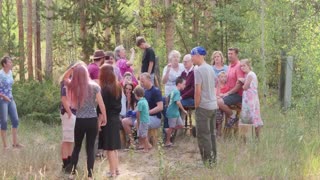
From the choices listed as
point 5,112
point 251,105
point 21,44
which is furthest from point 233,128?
point 21,44

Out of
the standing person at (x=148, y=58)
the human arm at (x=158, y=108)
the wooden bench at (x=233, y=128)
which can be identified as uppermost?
the standing person at (x=148, y=58)

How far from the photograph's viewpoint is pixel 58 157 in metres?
7.56

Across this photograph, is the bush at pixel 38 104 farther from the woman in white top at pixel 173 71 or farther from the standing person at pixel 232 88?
the standing person at pixel 232 88

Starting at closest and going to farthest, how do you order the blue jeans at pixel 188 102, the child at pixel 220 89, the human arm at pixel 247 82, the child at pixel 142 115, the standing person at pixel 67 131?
1. the standing person at pixel 67 131
2. the child at pixel 142 115
3. the human arm at pixel 247 82
4. the blue jeans at pixel 188 102
5. the child at pixel 220 89

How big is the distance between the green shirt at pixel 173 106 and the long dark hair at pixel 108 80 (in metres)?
2.11

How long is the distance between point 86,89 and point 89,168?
1142 millimetres

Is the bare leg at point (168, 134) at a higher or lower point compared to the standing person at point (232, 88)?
lower

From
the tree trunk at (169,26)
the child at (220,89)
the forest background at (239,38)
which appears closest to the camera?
the child at (220,89)

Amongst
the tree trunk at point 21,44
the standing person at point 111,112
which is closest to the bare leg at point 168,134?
the standing person at point 111,112

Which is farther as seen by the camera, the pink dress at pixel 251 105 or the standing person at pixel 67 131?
the pink dress at pixel 251 105

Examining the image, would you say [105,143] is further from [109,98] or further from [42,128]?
[42,128]

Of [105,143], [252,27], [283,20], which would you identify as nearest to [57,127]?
[105,143]

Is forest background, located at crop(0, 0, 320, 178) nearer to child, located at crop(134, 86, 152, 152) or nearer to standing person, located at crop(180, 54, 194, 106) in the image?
standing person, located at crop(180, 54, 194, 106)

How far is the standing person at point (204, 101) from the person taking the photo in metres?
6.70
